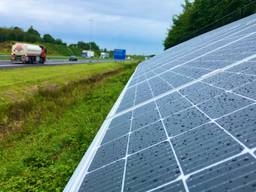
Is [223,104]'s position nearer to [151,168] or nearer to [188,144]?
[188,144]

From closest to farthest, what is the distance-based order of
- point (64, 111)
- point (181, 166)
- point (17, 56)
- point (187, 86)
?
point (181, 166), point (187, 86), point (64, 111), point (17, 56)

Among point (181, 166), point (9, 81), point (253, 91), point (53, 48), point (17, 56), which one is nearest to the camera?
point (181, 166)

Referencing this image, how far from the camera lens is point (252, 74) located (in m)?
5.61

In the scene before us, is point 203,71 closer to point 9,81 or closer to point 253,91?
point 253,91

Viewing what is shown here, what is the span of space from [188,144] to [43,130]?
13.7 meters

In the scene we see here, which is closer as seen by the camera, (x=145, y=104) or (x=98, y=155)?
(x=98, y=155)

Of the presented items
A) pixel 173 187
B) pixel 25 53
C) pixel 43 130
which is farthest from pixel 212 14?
pixel 173 187

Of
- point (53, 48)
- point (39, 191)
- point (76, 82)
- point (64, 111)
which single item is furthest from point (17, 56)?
point (53, 48)

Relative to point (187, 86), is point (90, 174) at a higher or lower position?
lower

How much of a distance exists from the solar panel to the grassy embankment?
3.08 metres

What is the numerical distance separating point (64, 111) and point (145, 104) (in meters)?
15.3

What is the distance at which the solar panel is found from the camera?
3310mm

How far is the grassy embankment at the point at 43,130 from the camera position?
9.66 metres

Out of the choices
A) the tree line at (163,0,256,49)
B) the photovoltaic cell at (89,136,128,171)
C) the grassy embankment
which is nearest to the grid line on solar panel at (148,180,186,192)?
the photovoltaic cell at (89,136,128,171)
